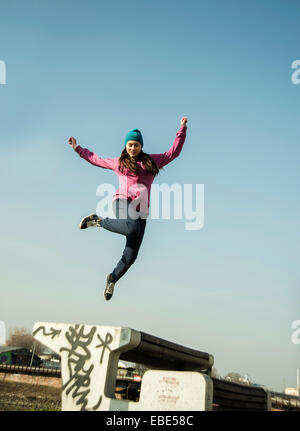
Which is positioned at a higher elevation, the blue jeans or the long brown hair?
the long brown hair

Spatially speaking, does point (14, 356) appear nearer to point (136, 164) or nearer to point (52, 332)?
point (52, 332)

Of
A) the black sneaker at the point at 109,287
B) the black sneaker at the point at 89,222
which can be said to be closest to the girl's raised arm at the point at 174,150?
the black sneaker at the point at 89,222

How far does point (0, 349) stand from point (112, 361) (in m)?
72.4

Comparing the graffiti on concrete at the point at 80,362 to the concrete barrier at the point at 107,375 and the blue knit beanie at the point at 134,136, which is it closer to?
the concrete barrier at the point at 107,375

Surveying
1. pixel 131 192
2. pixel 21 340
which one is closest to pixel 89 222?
pixel 131 192

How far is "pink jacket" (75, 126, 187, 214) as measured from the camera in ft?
18.5

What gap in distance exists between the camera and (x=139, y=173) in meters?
5.78

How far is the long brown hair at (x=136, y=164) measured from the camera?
576 centimetres

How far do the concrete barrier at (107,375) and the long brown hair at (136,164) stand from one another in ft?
8.18

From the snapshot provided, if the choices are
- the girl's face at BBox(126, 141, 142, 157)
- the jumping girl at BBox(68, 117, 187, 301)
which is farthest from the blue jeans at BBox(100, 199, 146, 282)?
the girl's face at BBox(126, 141, 142, 157)

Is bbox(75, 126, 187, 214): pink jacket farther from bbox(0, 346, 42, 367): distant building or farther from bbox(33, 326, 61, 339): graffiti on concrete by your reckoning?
bbox(0, 346, 42, 367): distant building

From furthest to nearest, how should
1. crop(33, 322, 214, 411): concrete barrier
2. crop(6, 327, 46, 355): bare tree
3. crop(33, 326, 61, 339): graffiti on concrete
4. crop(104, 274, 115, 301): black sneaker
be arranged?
crop(6, 327, 46, 355): bare tree
crop(104, 274, 115, 301): black sneaker
crop(33, 326, 61, 339): graffiti on concrete
crop(33, 322, 214, 411): concrete barrier
